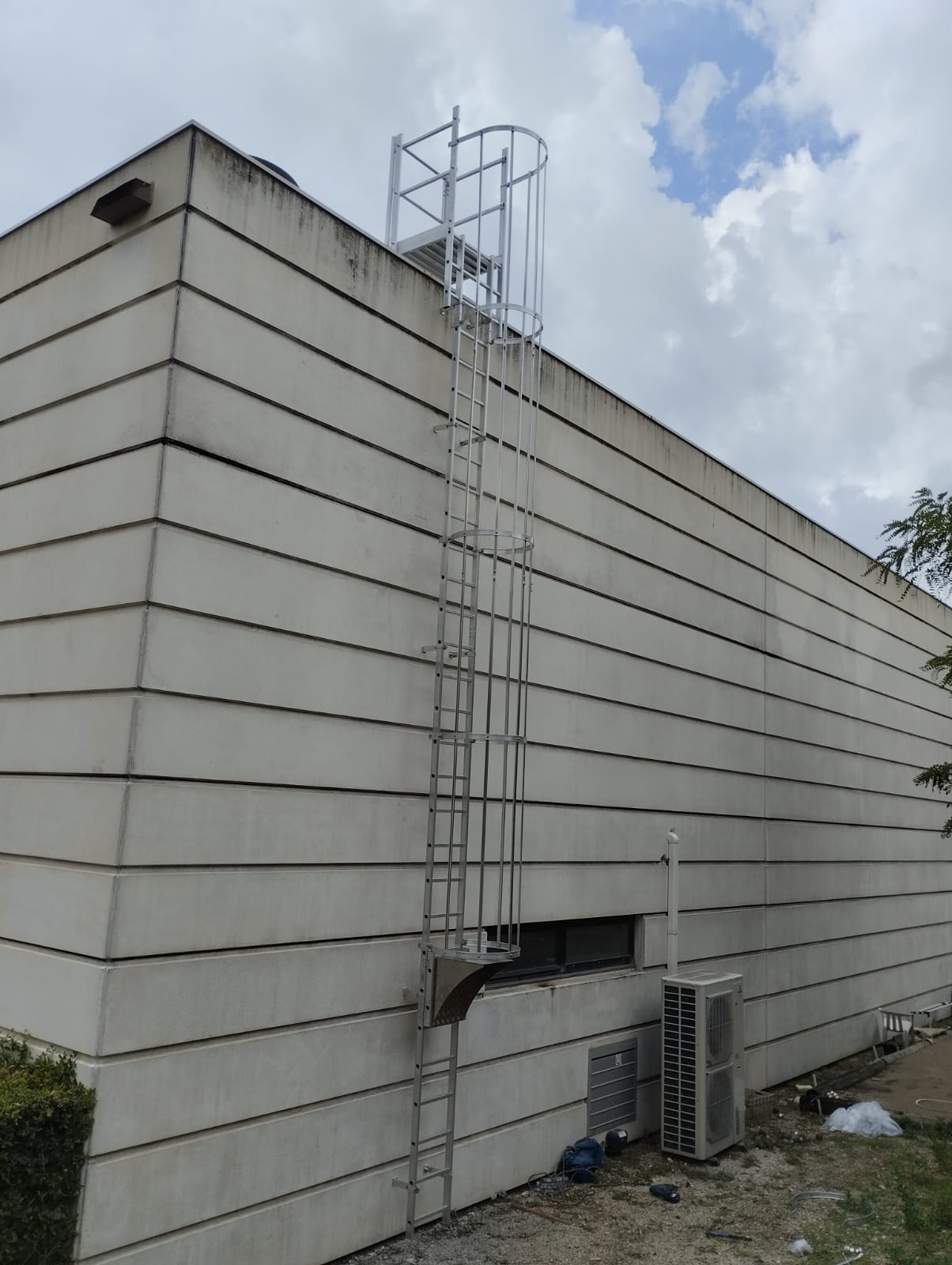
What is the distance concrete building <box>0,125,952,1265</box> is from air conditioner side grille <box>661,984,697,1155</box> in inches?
16.6

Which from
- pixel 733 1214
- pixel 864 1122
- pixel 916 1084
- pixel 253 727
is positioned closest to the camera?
pixel 253 727

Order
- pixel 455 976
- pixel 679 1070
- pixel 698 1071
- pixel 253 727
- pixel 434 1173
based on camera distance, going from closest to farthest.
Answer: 1. pixel 253 727
2. pixel 455 976
3. pixel 434 1173
4. pixel 698 1071
5. pixel 679 1070

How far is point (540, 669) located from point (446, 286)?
10.5ft

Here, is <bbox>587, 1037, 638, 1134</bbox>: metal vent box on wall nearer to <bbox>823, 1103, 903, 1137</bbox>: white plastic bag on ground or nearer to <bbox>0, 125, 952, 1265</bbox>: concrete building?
<bbox>0, 125, 952, 1265</bbox>: concrete building

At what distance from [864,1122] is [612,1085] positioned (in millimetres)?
2917

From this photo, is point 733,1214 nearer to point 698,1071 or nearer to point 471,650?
point 698,1071

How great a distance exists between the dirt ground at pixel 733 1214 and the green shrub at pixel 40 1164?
7.42 feet

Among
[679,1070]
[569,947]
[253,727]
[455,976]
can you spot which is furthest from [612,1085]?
[253,727]

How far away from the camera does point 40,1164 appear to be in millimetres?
5258

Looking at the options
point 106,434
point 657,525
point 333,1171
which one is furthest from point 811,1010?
point 106,434

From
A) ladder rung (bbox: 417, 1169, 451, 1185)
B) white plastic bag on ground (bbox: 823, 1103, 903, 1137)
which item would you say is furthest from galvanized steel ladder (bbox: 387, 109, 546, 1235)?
white plastic bag on ground (bbox: 823, 1103, 903, 1137)

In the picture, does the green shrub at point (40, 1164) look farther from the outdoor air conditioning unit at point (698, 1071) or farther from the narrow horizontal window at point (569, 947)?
the outdoor air conditioning unit at point (698, 1071)

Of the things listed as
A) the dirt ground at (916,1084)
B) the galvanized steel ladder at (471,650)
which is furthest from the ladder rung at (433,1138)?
the dirt ground at (916,1084)

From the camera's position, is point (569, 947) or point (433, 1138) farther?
point (569, 947)
